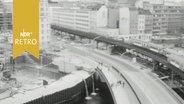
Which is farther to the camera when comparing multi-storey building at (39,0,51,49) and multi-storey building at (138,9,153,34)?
multi-storey building at (138,9,153,34)

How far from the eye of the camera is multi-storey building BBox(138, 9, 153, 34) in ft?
278

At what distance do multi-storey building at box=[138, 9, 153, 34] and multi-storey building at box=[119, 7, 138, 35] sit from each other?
1569 millimetres

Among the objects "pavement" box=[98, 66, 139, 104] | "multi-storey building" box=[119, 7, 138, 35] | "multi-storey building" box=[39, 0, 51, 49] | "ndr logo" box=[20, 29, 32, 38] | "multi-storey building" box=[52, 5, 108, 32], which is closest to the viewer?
"ndr logo" box=[20, 29, 32, 38]

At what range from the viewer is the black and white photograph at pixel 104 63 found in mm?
36531

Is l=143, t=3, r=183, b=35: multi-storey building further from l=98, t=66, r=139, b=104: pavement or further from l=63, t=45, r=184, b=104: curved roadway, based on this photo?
l=98, t=66, r=139, b=104: pavement

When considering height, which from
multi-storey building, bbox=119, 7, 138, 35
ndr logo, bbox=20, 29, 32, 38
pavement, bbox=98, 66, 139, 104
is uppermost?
multi-storey building, bbox=119, 7, 138, 35

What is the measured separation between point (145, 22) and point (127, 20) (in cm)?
634

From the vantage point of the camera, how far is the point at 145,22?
85938 millimetres

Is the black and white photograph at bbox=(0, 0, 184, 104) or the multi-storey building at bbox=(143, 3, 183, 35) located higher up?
the multi-storey building at bbox=(143, 3, 183, 35)

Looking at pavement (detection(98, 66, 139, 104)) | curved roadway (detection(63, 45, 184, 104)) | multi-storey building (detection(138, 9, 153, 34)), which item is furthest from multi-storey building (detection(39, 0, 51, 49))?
multi-storey building (detection(138, 9, 153, 34))

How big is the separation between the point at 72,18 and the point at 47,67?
43.7 m

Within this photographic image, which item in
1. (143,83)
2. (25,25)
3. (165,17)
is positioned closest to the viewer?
(25,25)

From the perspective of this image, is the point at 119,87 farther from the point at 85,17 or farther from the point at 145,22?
the point at 85,17

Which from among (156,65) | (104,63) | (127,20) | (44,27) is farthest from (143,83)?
(127,20)
